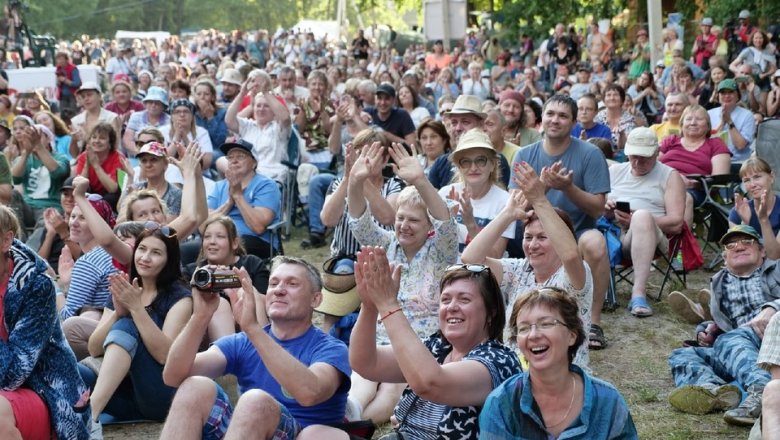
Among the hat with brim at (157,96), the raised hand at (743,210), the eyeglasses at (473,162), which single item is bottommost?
the raised hand at (743,210)

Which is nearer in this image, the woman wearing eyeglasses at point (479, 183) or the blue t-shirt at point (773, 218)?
the woman wearing eyeglasses at point (479, 183)

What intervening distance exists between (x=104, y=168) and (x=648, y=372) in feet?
16.6

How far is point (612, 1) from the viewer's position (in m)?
24.9

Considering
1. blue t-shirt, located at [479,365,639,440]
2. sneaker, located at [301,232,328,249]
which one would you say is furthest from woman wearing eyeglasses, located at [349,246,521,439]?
sneaker, located at [301,232,328,249]

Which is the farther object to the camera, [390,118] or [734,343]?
[390,118]

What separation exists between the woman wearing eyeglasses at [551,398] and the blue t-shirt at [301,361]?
0.91 m

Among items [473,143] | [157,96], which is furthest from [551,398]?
[157,96]

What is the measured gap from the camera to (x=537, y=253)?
497cm

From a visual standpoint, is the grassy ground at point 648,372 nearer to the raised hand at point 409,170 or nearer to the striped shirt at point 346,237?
the raised hand at point 409,170

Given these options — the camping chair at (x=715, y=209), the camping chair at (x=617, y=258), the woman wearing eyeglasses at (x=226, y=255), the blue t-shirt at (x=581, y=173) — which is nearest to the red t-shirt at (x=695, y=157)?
the camping chair at (x=715, y=209)

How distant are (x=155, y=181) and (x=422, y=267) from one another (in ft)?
9.93

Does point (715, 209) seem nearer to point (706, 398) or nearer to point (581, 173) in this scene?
point (581, 173)

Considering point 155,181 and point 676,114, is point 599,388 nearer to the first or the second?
point 155,181

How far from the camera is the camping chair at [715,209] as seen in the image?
844 cm
